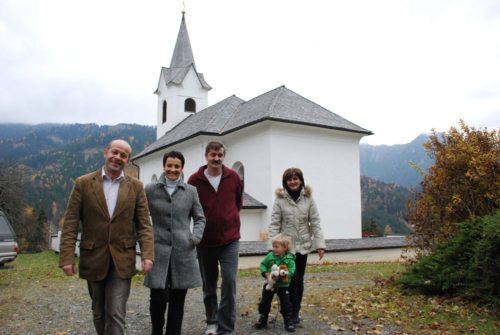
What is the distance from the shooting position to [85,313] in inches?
266

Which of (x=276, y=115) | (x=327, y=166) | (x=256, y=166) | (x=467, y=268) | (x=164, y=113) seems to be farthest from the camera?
(x=164, y=113)

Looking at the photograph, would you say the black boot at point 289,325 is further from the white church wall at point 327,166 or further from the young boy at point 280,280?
the white church wall at point 327,166

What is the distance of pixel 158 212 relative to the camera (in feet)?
14.6

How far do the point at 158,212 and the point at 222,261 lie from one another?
3.41 ft

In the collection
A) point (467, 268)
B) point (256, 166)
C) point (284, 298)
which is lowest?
point (284, 298)

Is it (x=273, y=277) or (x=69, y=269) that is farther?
(x=273, y=277)

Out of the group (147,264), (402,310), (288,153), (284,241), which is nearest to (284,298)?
(284,241)

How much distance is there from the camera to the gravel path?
559 cm

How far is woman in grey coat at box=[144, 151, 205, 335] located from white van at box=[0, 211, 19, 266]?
25.9 feet

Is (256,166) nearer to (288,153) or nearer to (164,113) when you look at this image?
(288,153)

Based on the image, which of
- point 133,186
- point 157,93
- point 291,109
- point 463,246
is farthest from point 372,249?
point 157,93

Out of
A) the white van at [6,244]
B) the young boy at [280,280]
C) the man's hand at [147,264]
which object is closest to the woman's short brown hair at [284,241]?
the young boy at [280,280]

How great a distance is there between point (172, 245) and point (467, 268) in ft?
16.0

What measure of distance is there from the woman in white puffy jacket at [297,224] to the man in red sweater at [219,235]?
0.74 meters
